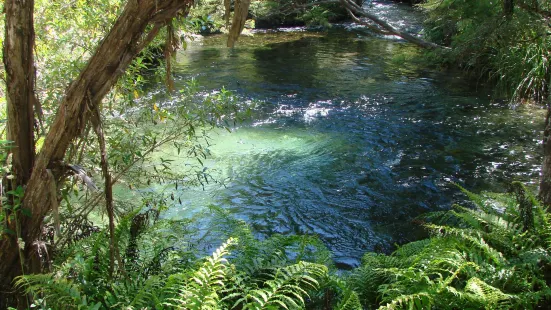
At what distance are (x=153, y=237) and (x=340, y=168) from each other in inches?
175

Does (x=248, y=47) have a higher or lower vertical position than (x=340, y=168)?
higher

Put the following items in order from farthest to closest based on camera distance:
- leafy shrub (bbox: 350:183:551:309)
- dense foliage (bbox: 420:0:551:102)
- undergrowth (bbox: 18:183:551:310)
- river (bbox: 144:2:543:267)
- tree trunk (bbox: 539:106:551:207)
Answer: river (bbox: 144:2:543:267), dense foliage (bbox: 420:0:551:102), tree trunk (bbox: 539:106:551:207), leafy shrub (bbox: 350:183:551:309), undergrowth (bbox: 18:183:551:310)

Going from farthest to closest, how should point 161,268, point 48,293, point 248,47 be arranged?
1. point 248,47
2. point 161,268
3. point 48,293

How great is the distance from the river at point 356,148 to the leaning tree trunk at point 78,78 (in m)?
3.36

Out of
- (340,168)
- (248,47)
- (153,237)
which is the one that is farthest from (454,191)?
(248,47)

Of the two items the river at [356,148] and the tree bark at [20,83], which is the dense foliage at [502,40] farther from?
the tree bark at [20,83]

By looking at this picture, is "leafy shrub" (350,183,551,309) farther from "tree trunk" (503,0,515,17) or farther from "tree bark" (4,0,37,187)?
"tree bark" (4,0,37,187)

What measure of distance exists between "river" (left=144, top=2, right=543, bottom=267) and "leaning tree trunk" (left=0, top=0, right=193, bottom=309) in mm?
3364

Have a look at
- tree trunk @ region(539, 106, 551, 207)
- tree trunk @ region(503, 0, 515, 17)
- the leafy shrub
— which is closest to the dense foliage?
tree trunk @ region(503, 0, 515, 17)

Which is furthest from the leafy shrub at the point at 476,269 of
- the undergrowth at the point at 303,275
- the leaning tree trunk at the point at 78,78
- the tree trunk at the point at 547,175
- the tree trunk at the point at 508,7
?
the leaning tree trunk at the point at 78,78

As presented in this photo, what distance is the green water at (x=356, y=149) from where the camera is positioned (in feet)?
22.0

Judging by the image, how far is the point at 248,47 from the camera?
59.3 feet

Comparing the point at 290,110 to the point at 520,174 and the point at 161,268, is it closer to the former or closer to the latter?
the point at 520,174

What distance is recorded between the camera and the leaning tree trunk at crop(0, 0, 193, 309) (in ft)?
10.5
